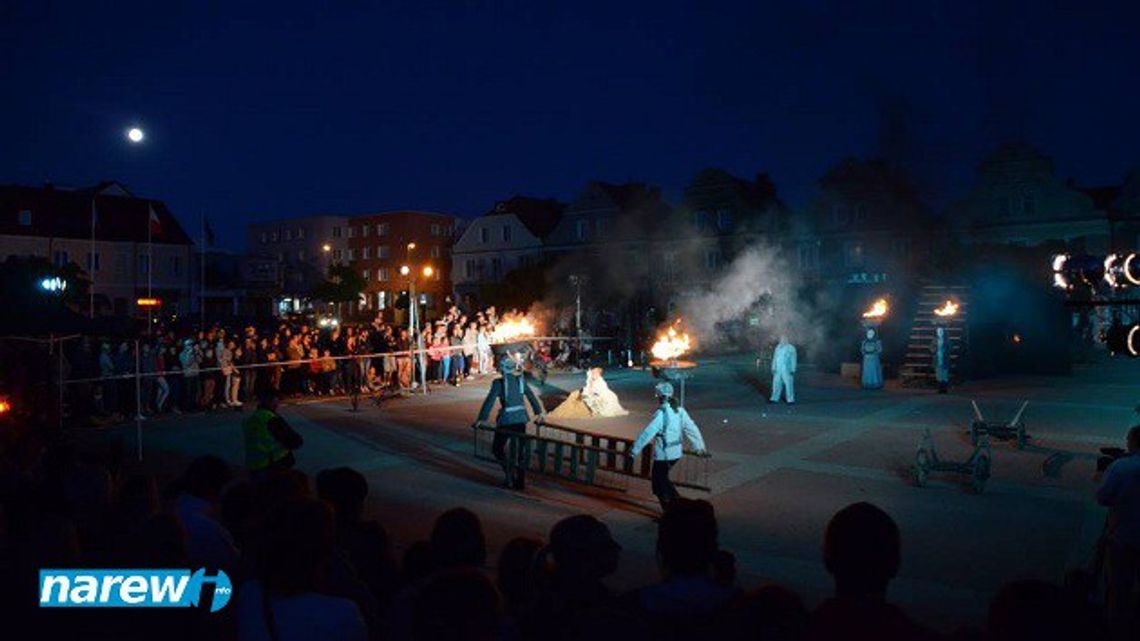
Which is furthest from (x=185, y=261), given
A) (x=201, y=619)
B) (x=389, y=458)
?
(x=201, y=619)

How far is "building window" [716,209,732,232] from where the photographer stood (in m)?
47.2

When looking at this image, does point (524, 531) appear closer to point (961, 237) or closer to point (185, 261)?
point (961, 237)

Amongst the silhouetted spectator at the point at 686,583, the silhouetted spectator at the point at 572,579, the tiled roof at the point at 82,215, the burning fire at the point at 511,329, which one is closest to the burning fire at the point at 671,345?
the burning fire at the point at 511,329

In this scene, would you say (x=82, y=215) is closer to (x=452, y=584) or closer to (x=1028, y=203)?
(x=452, y=584)

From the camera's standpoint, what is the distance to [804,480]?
11.5 metres

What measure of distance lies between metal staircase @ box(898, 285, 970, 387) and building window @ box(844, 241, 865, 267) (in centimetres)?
1352

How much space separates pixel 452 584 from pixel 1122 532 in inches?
221

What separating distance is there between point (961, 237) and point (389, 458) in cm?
3456

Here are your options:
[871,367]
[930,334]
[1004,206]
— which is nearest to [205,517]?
[871,367]

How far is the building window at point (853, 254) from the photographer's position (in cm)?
4225

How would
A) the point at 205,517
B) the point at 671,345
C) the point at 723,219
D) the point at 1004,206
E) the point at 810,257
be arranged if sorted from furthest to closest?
the point at 723,219 → the point at 810,257 → the point at 1004,206 → the point at 671,345 → the point at 205,517

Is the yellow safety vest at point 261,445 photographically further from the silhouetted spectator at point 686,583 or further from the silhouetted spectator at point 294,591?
the silhouetted spectator at point 686,583

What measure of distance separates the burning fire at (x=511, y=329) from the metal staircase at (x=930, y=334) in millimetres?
14188

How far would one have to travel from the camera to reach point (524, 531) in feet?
29.0
